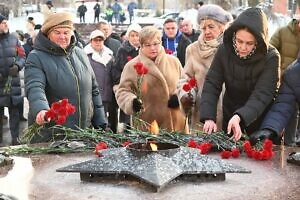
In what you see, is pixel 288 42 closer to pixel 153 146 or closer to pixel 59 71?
pixel 59 71

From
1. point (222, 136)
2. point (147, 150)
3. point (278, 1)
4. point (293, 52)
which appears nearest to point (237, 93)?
point (222, 136)

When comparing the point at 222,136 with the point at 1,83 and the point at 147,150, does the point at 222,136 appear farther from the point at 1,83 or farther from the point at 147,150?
the point at 1,83

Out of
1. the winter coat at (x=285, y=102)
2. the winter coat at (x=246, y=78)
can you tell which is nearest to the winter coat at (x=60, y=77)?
the winter coat at (x=246, y=78)

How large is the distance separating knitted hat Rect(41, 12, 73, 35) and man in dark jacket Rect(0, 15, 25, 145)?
323 cm

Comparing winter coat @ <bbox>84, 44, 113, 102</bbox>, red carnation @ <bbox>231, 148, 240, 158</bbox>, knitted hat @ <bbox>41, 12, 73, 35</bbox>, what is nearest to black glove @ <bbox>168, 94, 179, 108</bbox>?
knitted hat @ <bbox>41, 12, 73, 35</bbox>

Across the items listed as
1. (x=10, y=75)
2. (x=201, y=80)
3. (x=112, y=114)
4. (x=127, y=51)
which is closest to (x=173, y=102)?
(x=201, y=80)

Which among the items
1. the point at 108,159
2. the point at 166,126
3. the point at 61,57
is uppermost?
the point at 61,57

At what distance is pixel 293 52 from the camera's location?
233 inches

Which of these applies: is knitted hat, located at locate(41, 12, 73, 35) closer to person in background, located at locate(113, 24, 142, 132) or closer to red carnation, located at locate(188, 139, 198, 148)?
red carnation, located at locate(188, 139, 198, 148)

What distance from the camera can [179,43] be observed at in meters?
7.85

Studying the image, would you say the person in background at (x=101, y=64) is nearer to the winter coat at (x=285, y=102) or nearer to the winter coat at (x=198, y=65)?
the winter coat at (x=198, y=65)

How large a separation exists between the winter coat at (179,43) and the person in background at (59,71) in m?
3.43

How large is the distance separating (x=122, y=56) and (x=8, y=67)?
58.3 inches

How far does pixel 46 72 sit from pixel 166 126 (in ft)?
4.29
